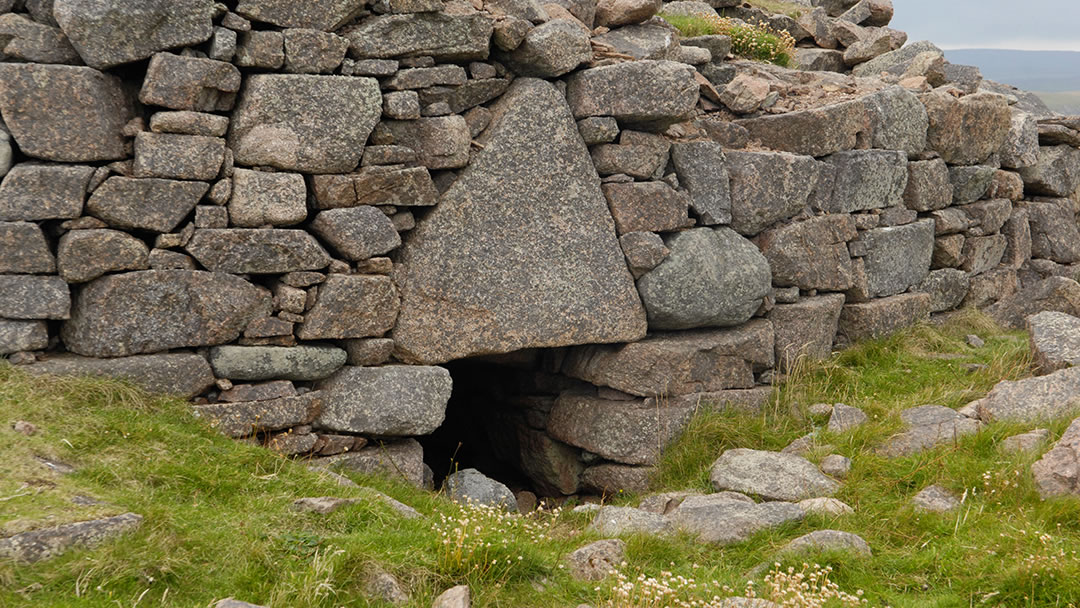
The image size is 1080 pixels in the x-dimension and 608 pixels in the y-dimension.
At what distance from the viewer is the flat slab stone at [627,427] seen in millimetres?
9023

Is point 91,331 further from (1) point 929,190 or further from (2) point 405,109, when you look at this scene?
(1) point 929,190

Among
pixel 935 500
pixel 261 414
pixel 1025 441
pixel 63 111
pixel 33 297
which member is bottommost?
pixel 261 414

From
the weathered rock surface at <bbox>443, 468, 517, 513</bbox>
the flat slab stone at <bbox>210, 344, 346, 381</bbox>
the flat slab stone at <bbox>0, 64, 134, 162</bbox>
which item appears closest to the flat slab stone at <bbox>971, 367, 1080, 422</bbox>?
the weathered rock surface at <bbox>443, 468, 517, 513</bbox>

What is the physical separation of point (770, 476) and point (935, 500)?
1273 mm

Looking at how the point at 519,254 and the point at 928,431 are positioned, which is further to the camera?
the point at 519,254

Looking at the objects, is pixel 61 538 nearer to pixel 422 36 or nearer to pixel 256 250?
pixel 256 250

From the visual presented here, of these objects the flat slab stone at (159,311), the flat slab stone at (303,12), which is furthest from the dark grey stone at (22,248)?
the flat slab stone at (303,12)

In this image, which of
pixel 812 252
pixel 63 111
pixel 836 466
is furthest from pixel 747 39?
pixel 63 111

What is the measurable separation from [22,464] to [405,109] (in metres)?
3.94

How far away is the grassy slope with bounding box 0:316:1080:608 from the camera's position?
5.08 m

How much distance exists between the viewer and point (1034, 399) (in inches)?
324

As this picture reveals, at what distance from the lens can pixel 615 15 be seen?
1080 cm

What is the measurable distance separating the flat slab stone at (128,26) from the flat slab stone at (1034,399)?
706 cm

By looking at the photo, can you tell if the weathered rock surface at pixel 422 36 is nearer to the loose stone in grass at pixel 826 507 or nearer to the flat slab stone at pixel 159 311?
the flat slab stone at pixel 159 311
